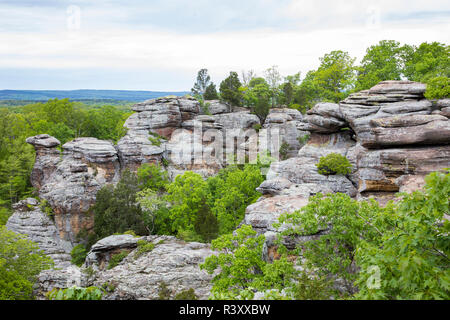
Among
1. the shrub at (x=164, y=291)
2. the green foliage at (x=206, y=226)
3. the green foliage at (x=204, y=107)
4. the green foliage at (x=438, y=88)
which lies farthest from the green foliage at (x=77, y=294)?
the green foliage at (x=204, y=107)

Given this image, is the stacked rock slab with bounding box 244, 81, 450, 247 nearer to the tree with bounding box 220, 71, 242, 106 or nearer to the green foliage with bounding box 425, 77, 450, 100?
the green foliage with bounding box 425, 77, 450, 100

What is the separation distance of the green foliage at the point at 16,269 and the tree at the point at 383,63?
4386 cm

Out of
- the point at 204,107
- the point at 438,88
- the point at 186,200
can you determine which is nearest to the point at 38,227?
the point at 186,200

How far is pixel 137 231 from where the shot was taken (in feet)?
Answer: 97.7

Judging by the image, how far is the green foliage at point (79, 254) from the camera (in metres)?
29.7

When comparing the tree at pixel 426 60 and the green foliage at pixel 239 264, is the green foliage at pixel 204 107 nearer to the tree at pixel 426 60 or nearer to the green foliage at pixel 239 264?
the tree at pixel 426 60

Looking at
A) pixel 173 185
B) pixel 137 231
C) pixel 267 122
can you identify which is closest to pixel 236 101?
pixel 267 122

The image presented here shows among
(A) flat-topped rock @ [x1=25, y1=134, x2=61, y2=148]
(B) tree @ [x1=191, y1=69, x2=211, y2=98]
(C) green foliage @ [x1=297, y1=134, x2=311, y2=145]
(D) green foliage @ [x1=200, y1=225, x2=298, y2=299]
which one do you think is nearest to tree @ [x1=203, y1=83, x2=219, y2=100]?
(B) tree @ [x1=191, y1=69, x2=211, y2=98]

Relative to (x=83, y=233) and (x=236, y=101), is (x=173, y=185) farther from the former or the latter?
(x=236, y=101)

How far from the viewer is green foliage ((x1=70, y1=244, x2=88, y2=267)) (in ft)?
97.3

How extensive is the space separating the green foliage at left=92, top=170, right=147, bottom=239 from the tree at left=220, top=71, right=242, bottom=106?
→ 1181 inches

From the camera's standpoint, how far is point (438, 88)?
84.4ft

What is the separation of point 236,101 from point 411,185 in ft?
130
